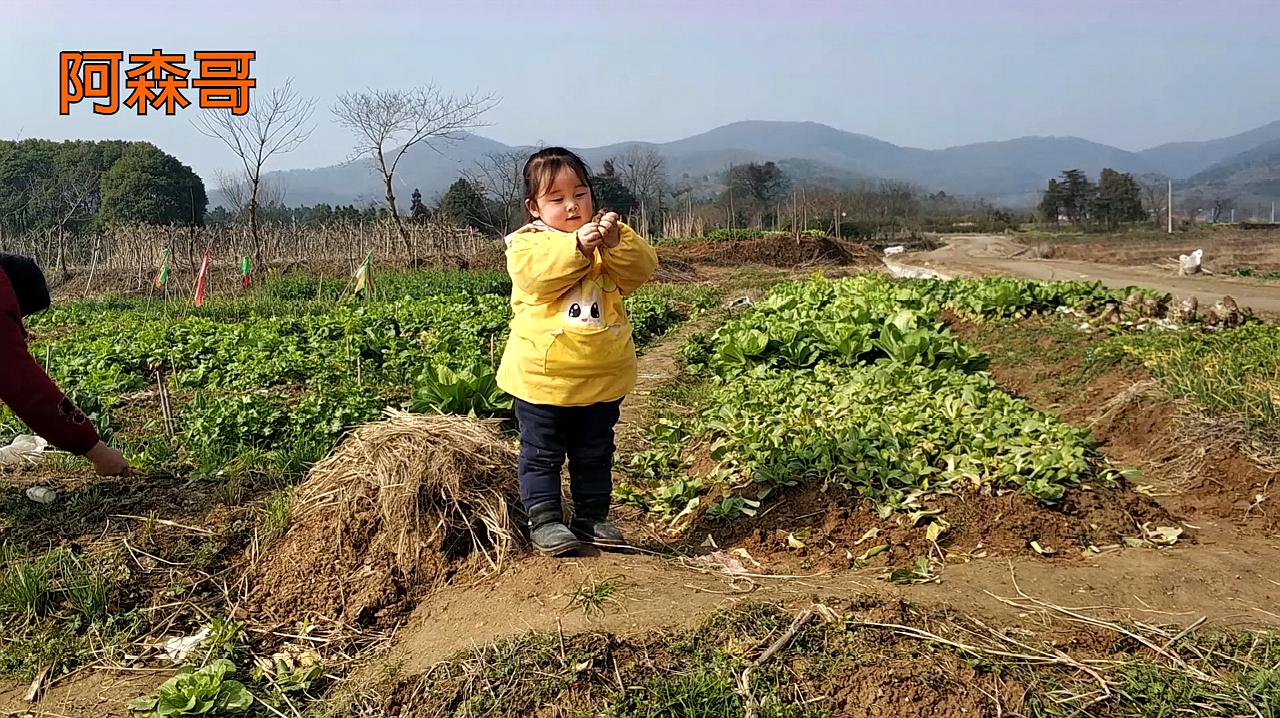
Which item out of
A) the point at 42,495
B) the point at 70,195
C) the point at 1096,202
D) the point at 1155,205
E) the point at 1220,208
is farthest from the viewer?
the point at 1220,208

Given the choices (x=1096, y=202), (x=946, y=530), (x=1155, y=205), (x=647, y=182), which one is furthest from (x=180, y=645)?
(x=1155, y=205)

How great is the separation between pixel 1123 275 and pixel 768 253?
12.0 metres

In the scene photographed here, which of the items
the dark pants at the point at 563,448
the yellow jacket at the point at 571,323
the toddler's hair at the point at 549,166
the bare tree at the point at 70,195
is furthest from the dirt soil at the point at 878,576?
the bare tree at the point at 70,195

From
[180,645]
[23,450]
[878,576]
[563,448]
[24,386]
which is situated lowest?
[180,645]

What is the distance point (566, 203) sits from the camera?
10.1 ft

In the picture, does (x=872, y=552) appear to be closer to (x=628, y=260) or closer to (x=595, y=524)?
(x=595, y=524)

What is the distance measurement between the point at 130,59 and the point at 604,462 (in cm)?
1255

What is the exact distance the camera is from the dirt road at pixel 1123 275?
1440cm

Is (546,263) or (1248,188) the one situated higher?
(1248,188)

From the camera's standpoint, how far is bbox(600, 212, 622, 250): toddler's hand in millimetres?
2820

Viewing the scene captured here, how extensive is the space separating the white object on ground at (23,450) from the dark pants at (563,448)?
10.00 ft

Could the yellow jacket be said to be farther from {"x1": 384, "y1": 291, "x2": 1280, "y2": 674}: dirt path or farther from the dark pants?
{"x1": 384, "y1": 291, "x2": 1280, "y2": 674}: dirt path

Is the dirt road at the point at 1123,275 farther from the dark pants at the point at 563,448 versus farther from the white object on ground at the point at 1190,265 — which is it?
the dark pants at the point at 563,448

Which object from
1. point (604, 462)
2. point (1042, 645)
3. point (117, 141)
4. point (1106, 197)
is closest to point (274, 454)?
point (604, 462)
